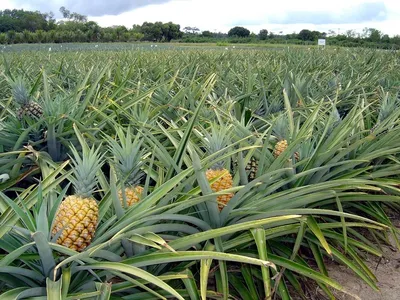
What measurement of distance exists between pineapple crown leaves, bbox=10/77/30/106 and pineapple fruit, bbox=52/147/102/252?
102 centimetres

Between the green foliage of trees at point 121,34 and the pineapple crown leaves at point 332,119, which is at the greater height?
the green foliage of trees at point 121,34

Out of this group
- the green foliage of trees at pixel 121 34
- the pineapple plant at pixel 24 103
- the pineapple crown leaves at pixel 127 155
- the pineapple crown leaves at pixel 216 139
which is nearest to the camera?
the pineapple crown leaves at pixel 127 155

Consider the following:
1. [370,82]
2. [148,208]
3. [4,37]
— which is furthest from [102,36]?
[148,208]

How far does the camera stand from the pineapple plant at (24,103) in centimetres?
191

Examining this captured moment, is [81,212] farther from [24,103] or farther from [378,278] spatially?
[378,278]

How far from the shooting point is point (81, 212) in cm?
105

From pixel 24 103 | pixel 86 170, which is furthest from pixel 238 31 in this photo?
pixel 86 170

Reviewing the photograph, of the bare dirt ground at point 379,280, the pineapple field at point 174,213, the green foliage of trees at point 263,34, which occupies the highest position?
the green foliage of trees at point 263,34

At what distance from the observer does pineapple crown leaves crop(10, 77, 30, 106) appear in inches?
75.3

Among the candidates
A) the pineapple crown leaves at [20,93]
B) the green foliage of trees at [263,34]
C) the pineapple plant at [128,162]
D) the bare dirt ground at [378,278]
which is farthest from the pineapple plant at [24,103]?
the green foliage of trees at [263,34]

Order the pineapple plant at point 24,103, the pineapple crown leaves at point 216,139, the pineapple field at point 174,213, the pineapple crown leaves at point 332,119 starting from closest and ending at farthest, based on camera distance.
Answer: the pineapple field at point 174,213
the pineapple crown leaves at point 216,139
the pineapple crown leaves at point 332,119
the pineapple plant at point 24,103

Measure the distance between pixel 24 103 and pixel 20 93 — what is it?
5 centimetres

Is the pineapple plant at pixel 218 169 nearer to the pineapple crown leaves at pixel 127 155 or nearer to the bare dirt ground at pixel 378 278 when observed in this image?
the pineapple crown leaves at pixel 127 155

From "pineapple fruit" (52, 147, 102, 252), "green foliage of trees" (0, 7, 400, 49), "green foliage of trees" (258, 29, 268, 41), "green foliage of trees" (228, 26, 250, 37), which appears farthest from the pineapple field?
"green foliage of trees" (228, 26, 250, 37)
